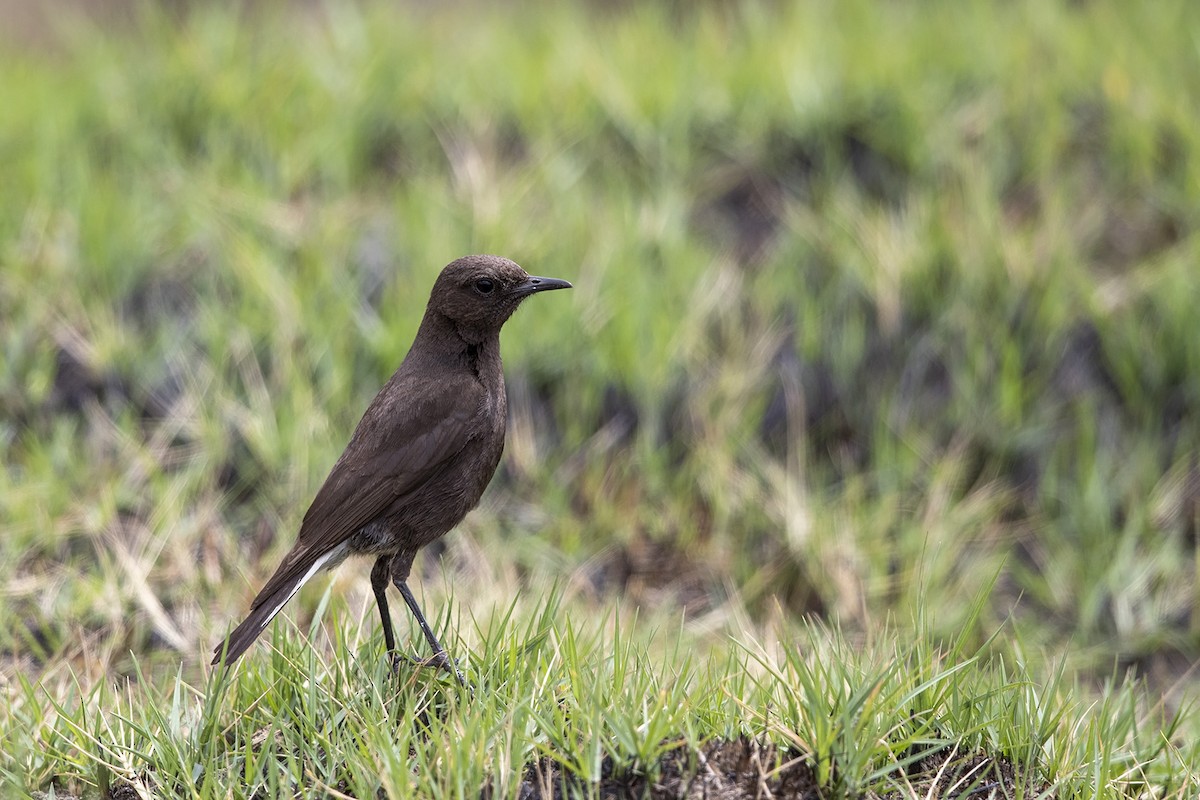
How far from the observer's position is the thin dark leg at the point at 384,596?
12.6 ft

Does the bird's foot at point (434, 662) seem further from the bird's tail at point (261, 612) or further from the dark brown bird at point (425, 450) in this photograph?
the bird's tail at point (261, 612)

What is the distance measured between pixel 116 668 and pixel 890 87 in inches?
193

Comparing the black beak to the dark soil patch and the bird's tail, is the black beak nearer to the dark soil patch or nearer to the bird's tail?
the bird's tail

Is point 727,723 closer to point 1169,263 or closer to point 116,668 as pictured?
point 116,668

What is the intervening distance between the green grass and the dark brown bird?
204mm

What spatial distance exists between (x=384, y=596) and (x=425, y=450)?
45 centimetres

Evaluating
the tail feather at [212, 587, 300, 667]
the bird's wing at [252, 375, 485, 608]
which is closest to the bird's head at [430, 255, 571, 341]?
the bird's wing at [252, 375, 485, 608]

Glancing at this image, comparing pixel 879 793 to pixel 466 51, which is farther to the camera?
pixel 466 51

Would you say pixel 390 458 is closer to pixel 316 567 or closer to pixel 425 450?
pixel 425 450

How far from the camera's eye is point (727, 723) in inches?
135

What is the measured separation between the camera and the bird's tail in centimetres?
361

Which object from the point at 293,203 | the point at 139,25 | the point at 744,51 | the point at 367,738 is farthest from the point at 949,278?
the point at 139,25

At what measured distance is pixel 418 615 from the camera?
387cm

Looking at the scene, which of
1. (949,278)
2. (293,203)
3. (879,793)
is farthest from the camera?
(293,203)
